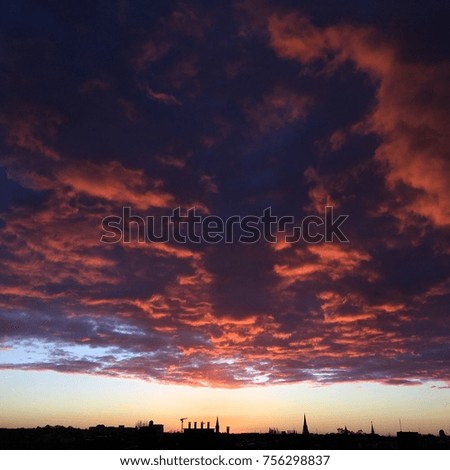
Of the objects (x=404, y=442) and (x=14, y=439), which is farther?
(x=14, y=439)

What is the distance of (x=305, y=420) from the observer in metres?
166

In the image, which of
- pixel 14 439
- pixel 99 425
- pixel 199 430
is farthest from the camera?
pixel 99 425
